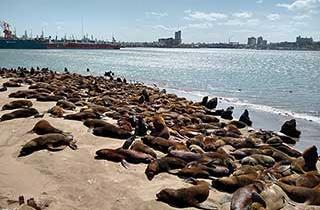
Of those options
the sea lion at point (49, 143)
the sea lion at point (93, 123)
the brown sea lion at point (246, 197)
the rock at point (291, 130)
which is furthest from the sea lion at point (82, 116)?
the rock at point (291, 130)

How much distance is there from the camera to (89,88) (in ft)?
90.2

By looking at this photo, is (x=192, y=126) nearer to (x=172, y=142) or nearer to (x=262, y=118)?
(x=172, y=142)

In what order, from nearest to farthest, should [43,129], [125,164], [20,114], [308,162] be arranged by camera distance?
[125,164] < [308,162] < [43,129] < [20,114]

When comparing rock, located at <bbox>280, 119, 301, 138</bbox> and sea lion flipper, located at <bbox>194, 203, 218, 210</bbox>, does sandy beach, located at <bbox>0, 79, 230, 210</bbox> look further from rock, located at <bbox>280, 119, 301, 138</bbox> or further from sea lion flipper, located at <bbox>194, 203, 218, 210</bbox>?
rock, located at <bbox>280, 119, 301, 138</bbox>

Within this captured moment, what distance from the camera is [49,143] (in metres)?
10.5

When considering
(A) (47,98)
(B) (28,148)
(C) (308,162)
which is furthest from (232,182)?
(A) (47,98)

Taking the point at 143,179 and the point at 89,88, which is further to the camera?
the point at 89,88

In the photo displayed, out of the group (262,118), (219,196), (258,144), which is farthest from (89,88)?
(219,196)

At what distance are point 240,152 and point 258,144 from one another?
70.3 inches

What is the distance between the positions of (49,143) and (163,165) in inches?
121

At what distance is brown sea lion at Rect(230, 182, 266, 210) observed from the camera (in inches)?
302

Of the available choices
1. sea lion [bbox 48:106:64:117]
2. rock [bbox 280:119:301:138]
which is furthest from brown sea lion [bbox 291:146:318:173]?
sea lion [bbox 48:106:64:117]

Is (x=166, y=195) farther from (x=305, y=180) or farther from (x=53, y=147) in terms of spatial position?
(x=53, y=147)

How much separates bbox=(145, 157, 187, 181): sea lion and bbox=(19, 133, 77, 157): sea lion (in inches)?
95.7
